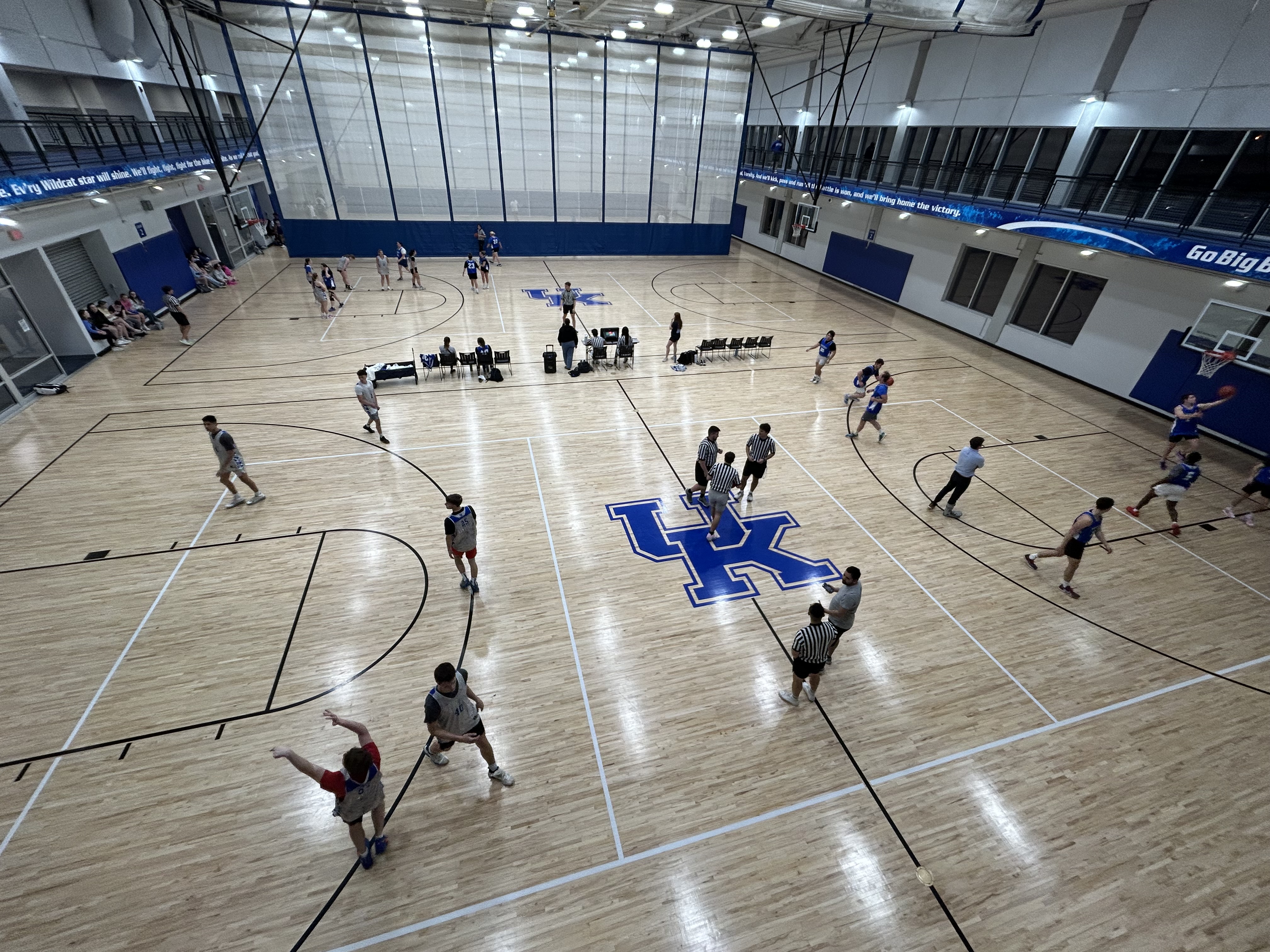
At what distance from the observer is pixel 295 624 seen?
Answer: 7.13 m

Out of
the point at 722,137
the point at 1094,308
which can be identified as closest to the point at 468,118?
the point at 722,137

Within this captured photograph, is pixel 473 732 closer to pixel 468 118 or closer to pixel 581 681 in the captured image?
pixel 581 681

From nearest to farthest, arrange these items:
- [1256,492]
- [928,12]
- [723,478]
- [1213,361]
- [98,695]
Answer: [98,695]
[723,478]
[1256,492]
[928,12]
[1213,361]

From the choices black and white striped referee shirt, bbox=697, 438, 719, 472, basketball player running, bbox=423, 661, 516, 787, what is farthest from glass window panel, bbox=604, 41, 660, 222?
basketball player running, bbox=423, 661, 516, 787

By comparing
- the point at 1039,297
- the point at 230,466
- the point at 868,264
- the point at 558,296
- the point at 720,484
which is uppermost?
the point at 1039,297

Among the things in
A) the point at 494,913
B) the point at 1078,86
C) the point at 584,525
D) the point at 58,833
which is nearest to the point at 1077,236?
the point at 1078,86

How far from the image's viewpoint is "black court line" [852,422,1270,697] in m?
7.03

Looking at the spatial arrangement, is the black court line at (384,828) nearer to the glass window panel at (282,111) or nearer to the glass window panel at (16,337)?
the glass window panel at (16,337)

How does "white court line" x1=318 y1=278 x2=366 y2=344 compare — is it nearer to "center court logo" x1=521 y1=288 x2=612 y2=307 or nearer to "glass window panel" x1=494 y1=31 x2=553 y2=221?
"center court logo" x1=521 y1=288 x2=612 y2=307

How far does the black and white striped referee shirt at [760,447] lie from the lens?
9.09 m

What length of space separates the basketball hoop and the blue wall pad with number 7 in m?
11.0

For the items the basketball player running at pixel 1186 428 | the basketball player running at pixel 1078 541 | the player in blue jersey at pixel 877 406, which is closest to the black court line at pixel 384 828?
the basketball player running at pixel 1078 541

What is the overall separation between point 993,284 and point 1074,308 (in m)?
2.78

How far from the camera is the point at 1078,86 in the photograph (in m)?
14.8
